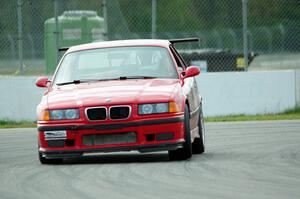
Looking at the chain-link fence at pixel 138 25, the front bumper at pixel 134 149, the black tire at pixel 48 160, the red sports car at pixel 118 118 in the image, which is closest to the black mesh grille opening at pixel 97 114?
the red sports car at pixel 118 118

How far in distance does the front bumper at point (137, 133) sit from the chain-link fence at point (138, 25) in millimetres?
9654

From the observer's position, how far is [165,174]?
10055 mm

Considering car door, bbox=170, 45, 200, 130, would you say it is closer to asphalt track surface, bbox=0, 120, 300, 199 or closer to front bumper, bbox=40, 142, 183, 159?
asphalt track surface, bbox=0, 120, 300, 199

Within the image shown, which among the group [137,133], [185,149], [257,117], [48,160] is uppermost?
[137,133]

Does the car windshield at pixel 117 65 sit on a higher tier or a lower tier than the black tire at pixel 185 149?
higher

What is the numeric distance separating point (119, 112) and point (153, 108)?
358mm

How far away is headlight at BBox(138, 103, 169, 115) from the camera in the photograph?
11360 millimetres

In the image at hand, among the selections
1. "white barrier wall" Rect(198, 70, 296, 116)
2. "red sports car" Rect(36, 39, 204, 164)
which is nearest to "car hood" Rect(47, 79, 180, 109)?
"red sports car" Rect(36, 39, 204, 164)

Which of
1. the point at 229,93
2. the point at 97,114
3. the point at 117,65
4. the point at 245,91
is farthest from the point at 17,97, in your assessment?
the point at 97,114

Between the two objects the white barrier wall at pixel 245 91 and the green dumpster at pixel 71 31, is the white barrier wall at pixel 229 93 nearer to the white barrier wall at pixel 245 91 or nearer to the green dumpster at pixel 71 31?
the white barrier wall at pixel 245 91

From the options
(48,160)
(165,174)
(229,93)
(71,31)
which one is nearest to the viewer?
(165,174)

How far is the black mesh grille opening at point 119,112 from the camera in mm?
11359

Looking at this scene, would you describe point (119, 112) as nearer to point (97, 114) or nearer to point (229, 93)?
point (97, 114)

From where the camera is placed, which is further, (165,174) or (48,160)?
(48,160)
